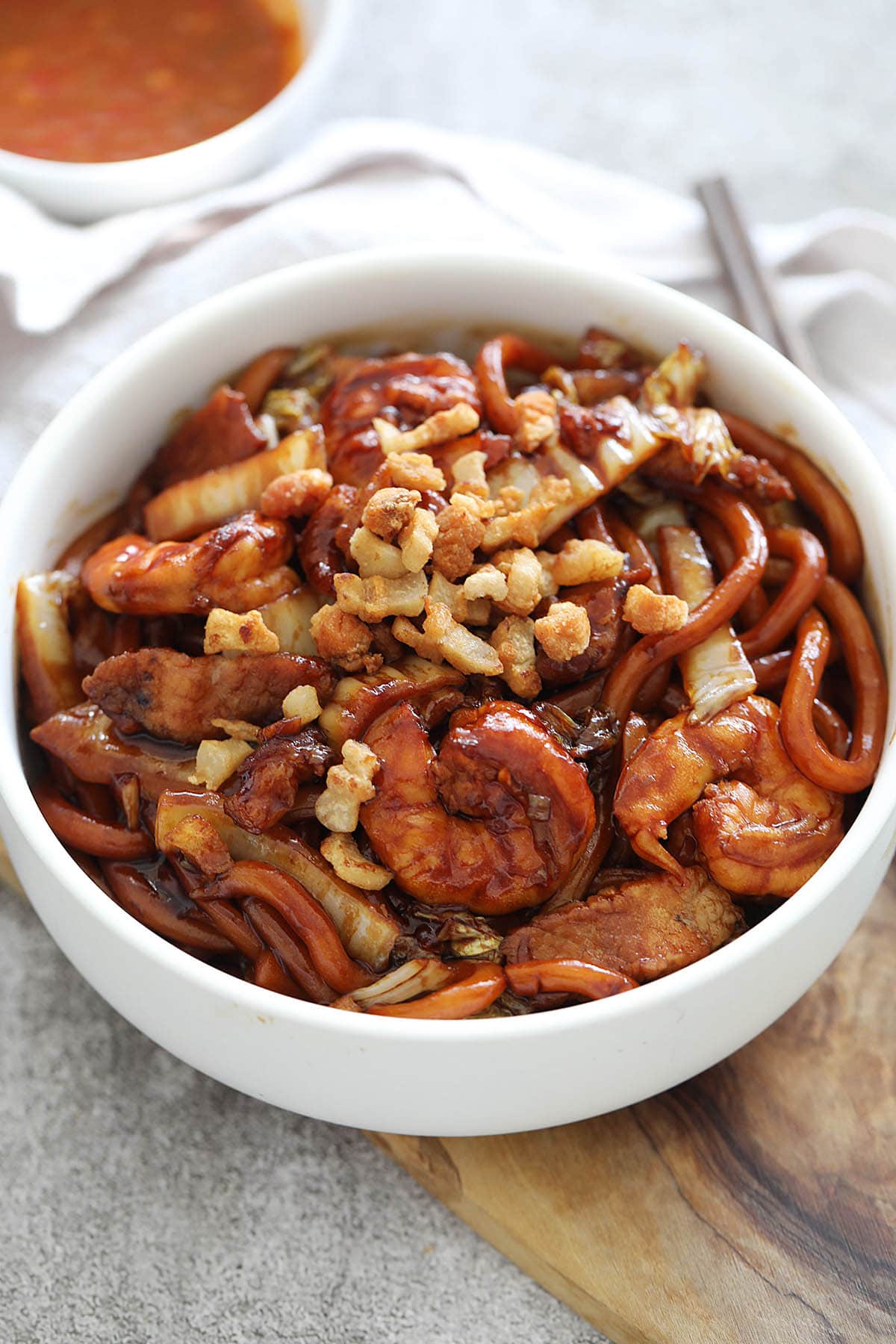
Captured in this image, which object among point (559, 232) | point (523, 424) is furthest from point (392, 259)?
point (559, 232)

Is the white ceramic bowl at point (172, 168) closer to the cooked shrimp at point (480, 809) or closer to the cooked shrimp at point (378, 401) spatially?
the cooked shrimp at point (378, 401)

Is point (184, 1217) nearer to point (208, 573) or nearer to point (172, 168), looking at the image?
point (208, 573)

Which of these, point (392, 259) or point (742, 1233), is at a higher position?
point (392, 259)

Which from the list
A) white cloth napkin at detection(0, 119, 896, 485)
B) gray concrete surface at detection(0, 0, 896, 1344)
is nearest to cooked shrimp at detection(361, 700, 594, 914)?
gray concrete surface at detection(0, 0, 896, 1344)

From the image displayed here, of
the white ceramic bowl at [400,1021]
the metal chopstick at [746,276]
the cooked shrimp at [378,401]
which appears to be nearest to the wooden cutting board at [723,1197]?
the white ceramic bowl at [400,1021]

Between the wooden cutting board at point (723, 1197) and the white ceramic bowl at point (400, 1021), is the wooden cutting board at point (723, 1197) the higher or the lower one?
the lower one

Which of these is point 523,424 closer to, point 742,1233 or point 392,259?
point 392,259

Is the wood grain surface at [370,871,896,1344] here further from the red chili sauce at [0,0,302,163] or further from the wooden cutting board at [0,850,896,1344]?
the red chili sauce at [0,0,302,163]
